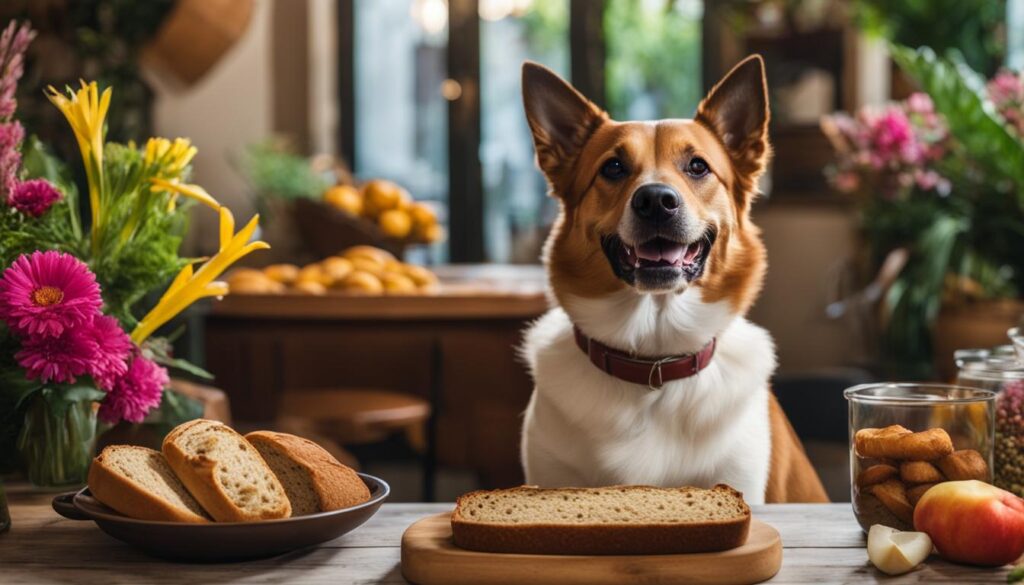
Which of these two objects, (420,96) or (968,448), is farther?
(420,96)

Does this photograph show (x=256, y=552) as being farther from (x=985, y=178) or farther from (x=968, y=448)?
(x=985, y=178)

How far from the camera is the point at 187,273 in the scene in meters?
1.39

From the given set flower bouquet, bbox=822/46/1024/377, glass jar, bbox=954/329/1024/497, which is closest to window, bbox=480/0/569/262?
flower bouquet, bbox=822/46/1024/377

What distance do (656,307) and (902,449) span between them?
56 centimetres

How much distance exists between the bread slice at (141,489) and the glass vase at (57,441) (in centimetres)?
22

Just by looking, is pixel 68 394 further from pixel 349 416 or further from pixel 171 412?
pixel 349 416

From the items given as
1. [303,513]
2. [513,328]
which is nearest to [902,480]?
[303,513]

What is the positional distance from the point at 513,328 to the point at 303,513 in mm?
2031

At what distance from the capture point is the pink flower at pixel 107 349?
4.09 ft

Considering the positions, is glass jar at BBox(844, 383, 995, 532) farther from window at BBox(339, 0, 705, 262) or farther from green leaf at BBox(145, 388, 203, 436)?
window at BBox(339, 0, 705, 262)

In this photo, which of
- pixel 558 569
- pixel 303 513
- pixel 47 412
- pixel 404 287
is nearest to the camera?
pixel 558 569

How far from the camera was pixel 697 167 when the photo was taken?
5.54 feet

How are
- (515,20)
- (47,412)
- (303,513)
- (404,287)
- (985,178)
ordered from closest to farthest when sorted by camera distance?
(303,513) < (47,412) < (404,287) < (985,178) < (515,20)

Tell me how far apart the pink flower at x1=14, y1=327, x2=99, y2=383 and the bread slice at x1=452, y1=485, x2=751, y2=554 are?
474mm
